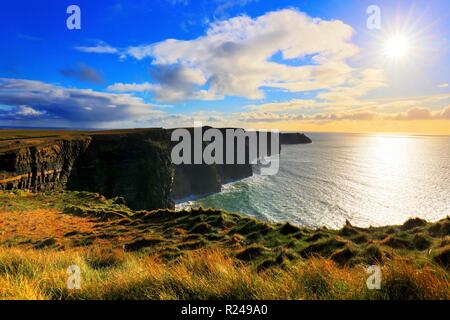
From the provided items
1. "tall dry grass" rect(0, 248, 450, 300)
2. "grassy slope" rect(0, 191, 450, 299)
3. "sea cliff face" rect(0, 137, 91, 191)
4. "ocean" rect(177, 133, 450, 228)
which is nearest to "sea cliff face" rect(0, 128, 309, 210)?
"sea cliff face" rect(0, 137, 91, 191)

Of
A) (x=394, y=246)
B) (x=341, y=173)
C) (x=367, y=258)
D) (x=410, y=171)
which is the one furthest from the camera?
(x=410, y=171)

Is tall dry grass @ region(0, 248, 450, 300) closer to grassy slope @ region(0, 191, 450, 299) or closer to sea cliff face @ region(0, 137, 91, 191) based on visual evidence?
grassy slope @ region(0, 191, 450, 299)

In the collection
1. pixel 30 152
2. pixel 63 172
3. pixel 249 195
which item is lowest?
pixel 249 195

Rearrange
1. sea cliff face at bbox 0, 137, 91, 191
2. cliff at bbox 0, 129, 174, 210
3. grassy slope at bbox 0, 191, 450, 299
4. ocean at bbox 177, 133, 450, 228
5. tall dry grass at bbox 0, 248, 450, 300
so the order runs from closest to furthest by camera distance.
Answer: tall dry grass at bbox 0, 248, 450, 300 < grassy slope at bbox 0, 191, 450, 299 < sea cliff face at bbox 0, 137, 91, 191 < cliff at bbox 0, 129, 174, 210 < ocean at bbox 177, 133, 450, 228

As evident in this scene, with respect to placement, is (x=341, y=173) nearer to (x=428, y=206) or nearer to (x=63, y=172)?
(x=428, y=206)

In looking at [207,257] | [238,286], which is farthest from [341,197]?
[238,286]

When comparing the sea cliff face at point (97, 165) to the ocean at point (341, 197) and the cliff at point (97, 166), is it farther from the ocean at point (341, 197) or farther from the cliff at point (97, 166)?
the ocean at point (341, 197)
